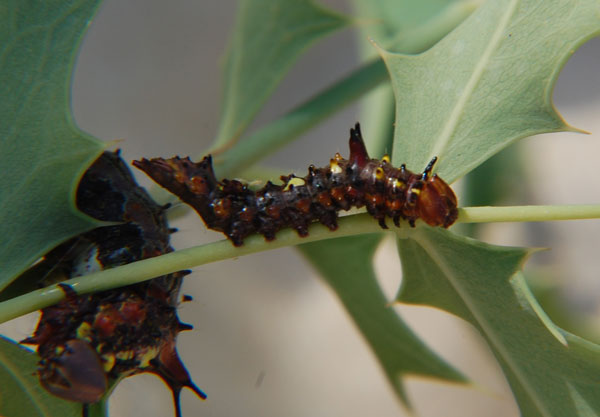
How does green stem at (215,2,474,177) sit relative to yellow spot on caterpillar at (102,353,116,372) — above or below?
above

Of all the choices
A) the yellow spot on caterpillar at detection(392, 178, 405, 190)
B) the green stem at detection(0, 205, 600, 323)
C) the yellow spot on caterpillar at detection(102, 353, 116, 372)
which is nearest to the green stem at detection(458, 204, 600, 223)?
the green stem at detection(0, 205, 600, 323)

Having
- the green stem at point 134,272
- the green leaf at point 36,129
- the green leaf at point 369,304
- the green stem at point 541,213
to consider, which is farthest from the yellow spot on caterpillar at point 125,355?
the green leaf at point 369,304

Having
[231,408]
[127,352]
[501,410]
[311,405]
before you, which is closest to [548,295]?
[501,410]

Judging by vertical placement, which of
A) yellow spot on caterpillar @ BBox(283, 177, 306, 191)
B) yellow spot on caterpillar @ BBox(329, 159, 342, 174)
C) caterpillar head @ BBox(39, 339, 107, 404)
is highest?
yellow spot on caterpillar @ BBox(283, 177, 306, 191)

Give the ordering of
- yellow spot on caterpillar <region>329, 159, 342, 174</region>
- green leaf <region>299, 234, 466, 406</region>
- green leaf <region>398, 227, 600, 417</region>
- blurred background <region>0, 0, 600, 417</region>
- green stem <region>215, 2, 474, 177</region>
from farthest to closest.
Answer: blurred background <region>0, 0, 600, 417</region>, green leaf <region>299, 234, 466, 406</region>, green stem <region>215, 2, 474, 177</region>, yellow spot on caterpillar <region>329, 159, 342, 174</region>, green leaf <region>398, 227, 600, 417</region>

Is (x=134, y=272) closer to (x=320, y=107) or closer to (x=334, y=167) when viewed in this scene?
(x=334, y=167)

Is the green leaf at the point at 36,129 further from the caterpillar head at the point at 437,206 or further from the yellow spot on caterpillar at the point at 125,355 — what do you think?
the caterpillar head at the point at 437,206

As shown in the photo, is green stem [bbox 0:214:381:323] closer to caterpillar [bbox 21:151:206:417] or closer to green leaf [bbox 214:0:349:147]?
caterpillar [bbox 21:151:206:417]
